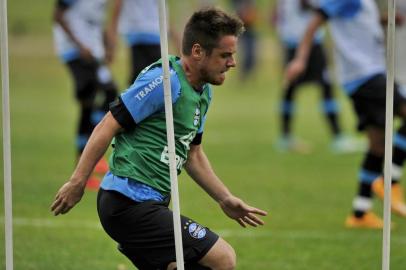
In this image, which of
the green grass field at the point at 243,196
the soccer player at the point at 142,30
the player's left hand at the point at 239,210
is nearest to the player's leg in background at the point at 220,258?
the player's left hand at the point at 239,210

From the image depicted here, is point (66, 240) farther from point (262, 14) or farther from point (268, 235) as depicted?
point (262, 14)

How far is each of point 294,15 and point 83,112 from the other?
206 inches

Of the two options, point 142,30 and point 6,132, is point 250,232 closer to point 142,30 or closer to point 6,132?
point 142,30

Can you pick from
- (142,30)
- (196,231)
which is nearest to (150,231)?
(196,231)

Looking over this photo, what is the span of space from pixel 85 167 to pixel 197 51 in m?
0.91

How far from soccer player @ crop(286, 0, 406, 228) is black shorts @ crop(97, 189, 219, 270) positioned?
160 inches

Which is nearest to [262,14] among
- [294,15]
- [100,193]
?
[294,15]

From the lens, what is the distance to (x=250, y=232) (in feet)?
29.6

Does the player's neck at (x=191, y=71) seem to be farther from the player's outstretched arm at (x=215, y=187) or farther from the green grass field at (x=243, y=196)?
the green grass field at (x=243, y=196)

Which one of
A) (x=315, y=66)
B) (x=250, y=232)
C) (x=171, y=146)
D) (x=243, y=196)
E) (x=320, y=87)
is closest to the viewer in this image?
(x=171, y=146)

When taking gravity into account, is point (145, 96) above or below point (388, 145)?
above

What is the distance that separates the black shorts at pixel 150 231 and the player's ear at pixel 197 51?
853 millimetres

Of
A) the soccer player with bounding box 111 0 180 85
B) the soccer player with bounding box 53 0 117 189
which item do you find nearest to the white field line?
the soccer player with bounding box 53 0 117 189

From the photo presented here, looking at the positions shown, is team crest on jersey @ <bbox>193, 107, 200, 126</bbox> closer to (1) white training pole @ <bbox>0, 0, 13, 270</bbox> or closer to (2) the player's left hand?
(2) the player's left hand
